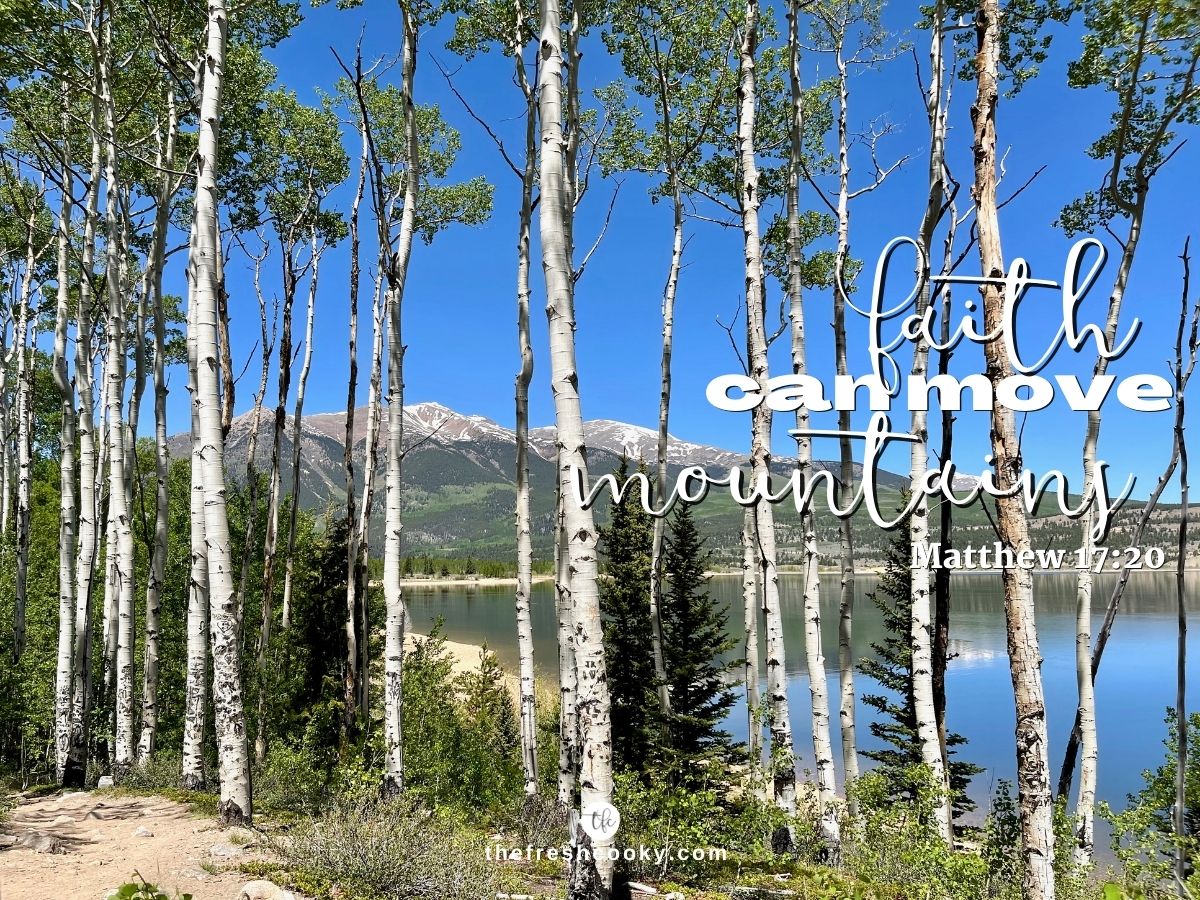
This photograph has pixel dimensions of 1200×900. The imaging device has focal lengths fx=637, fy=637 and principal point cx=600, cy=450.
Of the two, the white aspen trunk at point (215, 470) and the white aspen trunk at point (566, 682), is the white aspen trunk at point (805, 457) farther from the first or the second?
the white aspen trunk at point (215, 470)

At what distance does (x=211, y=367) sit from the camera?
616 cm

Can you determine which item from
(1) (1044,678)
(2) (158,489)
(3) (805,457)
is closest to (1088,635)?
(3) (805,457)

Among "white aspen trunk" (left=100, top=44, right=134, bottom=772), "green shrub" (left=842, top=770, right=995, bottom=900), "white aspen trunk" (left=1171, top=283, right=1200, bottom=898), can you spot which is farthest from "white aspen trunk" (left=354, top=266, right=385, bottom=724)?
"white aspen trunk" (left=1171, top=283, right=1200, bottom=898)

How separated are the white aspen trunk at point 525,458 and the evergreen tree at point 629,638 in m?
5.20

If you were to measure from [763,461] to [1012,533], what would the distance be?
2.86 meters

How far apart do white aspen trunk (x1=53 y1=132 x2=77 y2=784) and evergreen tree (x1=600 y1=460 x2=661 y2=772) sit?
8.98m

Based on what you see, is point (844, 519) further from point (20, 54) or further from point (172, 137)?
point (20, 54)

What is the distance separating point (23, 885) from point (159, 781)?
470cm

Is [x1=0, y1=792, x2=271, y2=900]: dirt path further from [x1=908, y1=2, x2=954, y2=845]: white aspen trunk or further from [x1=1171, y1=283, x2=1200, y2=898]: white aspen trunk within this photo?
[x1=1171, y1=283, x2=1200, y2=898]: white aspen trunk

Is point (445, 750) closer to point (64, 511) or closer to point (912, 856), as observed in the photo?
point (64, 511)

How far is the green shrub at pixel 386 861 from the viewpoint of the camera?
4.52m

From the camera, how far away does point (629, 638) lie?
14617mm

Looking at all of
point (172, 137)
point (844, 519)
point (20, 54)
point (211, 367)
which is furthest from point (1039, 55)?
point (20, 54)

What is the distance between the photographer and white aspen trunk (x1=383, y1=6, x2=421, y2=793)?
24.0 feet
